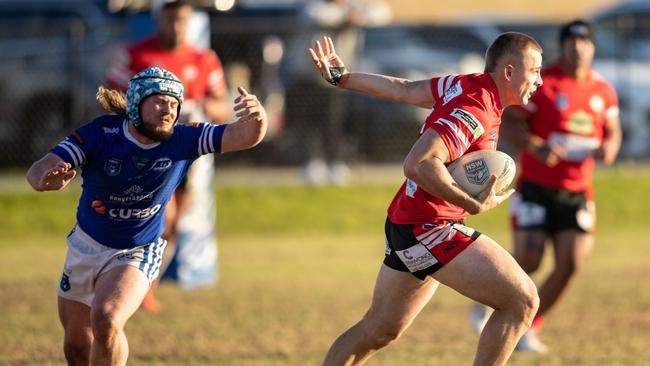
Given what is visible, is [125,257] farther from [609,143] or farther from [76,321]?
[609,143]

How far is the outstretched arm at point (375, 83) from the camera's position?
21.0 feet

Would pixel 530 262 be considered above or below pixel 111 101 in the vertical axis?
below

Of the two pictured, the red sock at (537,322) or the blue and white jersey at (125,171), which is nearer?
the blue and white jersey at (125,171)

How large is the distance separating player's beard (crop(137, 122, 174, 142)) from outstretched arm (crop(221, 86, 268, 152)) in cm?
32

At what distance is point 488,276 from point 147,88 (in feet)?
6.38

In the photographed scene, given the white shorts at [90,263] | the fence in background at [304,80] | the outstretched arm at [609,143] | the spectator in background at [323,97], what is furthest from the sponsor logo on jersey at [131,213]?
the fence in background at [304,80]

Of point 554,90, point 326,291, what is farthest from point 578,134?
point 326,291

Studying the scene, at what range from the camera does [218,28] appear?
1808cm

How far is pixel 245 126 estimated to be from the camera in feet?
21.1

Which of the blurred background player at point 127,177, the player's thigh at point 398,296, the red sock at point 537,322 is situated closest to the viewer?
the player's thigh at point 398,296

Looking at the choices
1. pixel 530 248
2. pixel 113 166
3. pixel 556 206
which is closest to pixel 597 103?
pixel 556 206

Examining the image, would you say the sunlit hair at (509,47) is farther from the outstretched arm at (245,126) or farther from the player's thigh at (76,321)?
the player's thigh at (76,321)

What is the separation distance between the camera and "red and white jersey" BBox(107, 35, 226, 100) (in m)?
10.4

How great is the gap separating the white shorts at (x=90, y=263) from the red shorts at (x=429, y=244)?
53.9 inches
